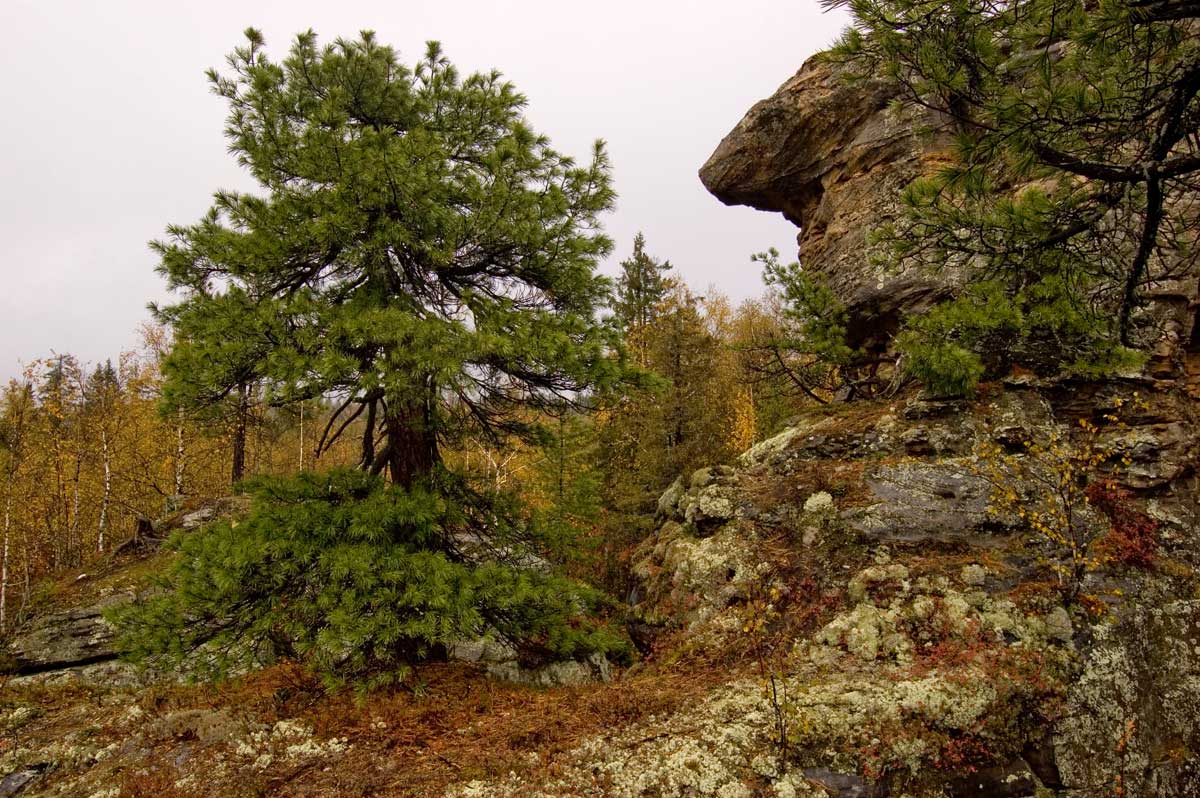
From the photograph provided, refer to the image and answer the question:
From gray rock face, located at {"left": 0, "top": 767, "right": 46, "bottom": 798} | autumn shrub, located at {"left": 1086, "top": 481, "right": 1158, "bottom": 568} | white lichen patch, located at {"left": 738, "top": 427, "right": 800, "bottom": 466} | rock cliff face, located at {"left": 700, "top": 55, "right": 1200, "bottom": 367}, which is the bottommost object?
gray rock face, located at {"left": 0, "top": 767, "right": 46, "bottom": 798}

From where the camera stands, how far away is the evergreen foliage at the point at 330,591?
5.16 m

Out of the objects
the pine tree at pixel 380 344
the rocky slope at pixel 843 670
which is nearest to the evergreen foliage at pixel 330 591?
the pine tree at pixel 380 344

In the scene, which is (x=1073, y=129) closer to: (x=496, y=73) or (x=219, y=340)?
(x=496, y=73)

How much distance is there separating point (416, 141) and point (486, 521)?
4373 millimetres

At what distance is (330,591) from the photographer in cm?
518

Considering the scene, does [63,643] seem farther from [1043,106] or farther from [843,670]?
[1043,106]

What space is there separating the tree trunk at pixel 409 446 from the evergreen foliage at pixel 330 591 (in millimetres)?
464

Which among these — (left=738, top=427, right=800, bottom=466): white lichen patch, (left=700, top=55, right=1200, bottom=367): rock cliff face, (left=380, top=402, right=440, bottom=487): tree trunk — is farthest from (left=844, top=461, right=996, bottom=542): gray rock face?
(left=380, top=402, right=440, bottom=487): tree trunk

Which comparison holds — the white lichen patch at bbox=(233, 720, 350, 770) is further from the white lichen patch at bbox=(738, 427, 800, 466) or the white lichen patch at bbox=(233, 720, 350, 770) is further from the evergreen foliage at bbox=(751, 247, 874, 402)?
the evergreen foliage at bbox=(751, 247, 874, 402)

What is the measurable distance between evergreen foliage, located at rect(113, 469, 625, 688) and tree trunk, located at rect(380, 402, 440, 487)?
0.46 metres

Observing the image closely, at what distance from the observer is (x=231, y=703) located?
20.1ft

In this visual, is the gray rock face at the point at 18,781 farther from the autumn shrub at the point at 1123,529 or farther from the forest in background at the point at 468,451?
the autumn shrub at the point at 1123,529

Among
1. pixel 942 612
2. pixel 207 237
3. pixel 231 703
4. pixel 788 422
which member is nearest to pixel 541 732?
pixel 231 703

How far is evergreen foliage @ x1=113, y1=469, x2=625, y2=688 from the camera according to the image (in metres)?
5.16
